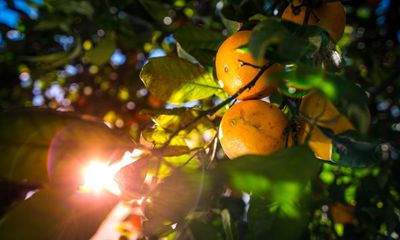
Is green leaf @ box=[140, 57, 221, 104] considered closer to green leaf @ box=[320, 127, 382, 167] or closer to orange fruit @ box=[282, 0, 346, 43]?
orange fruit @ box=[282, 0, 346, 43]

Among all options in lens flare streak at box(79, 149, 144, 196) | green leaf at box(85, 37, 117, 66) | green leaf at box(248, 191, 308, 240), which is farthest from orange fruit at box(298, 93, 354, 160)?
green leaf at box(85, 37, 117, 66)

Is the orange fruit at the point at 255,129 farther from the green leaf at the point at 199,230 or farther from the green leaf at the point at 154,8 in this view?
the green leaf at the point at 154,8

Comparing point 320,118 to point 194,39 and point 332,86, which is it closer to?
point 332,86

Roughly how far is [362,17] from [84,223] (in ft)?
6.98

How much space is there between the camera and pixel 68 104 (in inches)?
109

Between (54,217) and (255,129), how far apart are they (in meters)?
0.41

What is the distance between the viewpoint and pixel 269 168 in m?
0.51

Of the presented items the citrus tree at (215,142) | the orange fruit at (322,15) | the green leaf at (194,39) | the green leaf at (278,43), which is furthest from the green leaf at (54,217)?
the orange fruit at (322,15)

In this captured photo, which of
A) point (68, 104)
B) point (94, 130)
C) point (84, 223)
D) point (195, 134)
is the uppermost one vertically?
point (94, 130)

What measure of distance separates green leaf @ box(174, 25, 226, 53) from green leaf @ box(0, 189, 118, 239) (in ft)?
1.64

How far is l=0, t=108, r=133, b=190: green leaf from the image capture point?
60 centimetres

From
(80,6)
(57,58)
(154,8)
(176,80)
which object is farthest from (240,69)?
(57,58)

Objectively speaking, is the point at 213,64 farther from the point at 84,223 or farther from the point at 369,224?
the point at 369,224

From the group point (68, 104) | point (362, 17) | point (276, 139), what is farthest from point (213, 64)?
point (68, 104)
